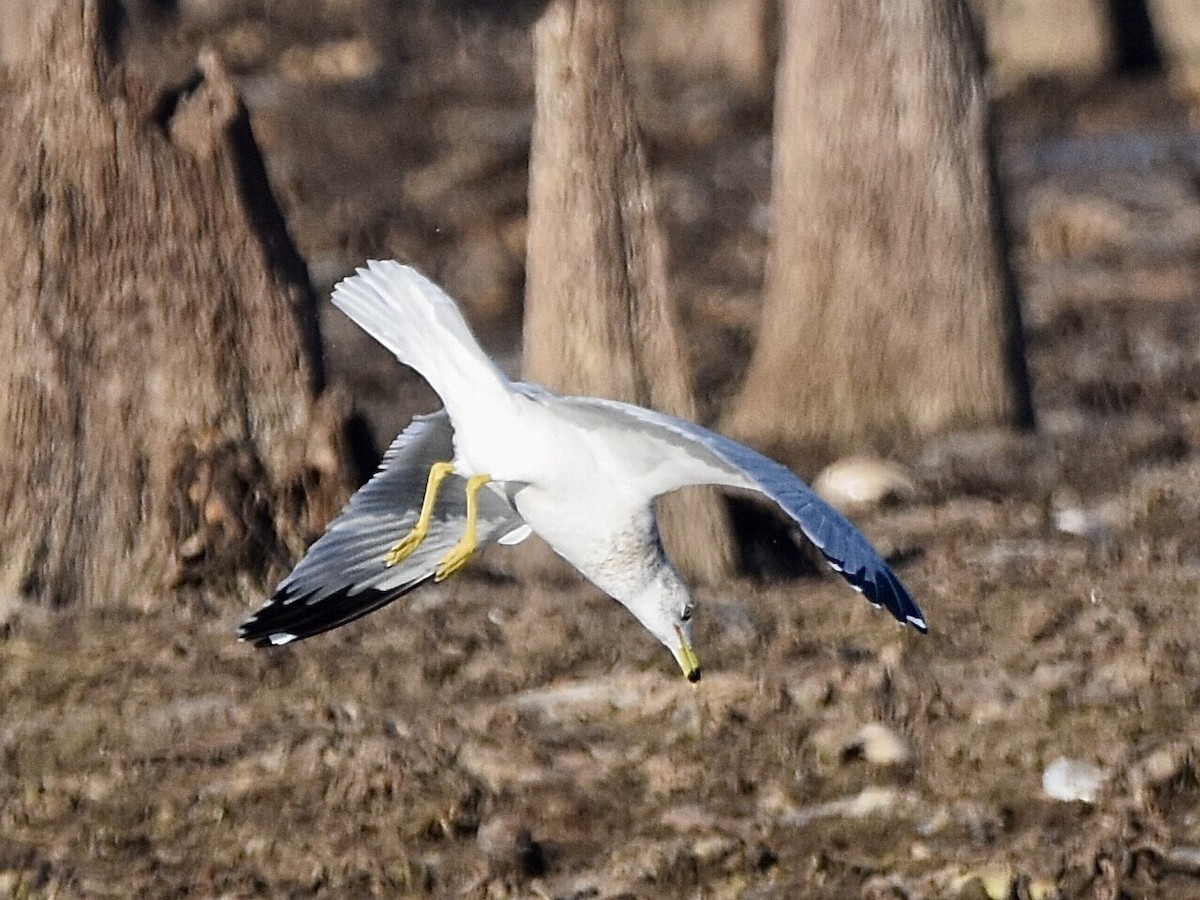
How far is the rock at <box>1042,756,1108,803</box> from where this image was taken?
8.66 metres

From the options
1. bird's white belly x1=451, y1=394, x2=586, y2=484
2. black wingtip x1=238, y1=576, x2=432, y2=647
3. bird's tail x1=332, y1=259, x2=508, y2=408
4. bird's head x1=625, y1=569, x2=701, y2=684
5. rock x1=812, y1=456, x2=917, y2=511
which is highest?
bird's tail x1=332, y1=259, x2=508, y2=408

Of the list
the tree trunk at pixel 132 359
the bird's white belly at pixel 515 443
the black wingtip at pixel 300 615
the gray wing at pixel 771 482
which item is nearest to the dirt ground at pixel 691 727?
the tree trunk at pixel 132 359

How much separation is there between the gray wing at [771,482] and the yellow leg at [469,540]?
1.24 ft

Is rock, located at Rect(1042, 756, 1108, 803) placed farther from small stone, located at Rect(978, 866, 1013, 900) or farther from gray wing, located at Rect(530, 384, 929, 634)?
gray wing, located at Rect(530, 384, 929, 634)

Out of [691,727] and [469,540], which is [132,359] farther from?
[469,540]

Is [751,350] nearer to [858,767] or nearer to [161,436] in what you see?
[161,436]

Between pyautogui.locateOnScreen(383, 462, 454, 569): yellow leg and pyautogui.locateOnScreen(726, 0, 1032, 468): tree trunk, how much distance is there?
507 centimetres

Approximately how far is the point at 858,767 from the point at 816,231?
4.56 metres

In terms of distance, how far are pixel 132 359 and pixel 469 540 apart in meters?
2.93

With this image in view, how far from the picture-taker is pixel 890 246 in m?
13.0

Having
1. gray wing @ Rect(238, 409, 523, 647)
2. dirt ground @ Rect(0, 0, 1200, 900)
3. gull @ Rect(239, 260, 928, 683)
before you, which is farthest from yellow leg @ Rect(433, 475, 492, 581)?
dirt ground @ Rect(0, 0, 1200, 900)

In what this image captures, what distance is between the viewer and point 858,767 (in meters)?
8.94

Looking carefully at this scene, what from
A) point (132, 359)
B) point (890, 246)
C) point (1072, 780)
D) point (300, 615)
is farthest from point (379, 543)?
point (890, 246)

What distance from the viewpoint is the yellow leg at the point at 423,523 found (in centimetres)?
782
